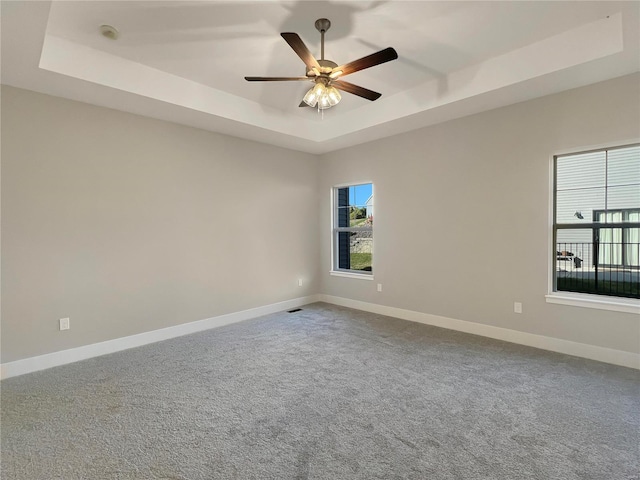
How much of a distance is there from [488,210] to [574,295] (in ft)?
4.13

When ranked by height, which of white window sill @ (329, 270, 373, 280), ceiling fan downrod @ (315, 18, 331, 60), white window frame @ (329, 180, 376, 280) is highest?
ceiling fan downrod @ (315, 18, 331, 60)

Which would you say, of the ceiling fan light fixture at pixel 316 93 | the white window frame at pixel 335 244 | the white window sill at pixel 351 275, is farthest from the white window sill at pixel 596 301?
the ceiling fan light fixture at pixel 316 93

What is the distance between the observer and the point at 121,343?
12.0 ft

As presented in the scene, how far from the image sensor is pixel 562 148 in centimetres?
335

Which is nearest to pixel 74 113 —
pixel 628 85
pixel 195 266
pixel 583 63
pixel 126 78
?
pixel 126 78

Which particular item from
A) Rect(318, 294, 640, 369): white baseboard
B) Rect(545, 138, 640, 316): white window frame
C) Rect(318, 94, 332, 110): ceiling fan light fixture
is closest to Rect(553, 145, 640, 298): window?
Rect(545, 138, 640, 316): white window frame

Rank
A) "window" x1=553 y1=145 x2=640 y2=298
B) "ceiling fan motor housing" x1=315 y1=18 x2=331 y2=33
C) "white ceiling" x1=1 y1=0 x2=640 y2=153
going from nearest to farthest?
1. "white ceiling" x1=1 y1=0 x2=640 y2=153
2. "ceiling fan motor housing" x1=315 y1=18 x2=331 y2=33
3. "window" x1=553 y1=145 x2=640 y2=298

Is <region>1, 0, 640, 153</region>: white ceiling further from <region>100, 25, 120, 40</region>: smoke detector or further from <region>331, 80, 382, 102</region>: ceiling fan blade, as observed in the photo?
<region>331, 80, 382, 102</region>: ceiling fan blade

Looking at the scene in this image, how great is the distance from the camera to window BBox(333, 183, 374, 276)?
5391mm

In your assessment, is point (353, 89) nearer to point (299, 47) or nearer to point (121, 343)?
point (299, 47)

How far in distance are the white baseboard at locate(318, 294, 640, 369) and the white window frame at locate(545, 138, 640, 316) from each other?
0.41 meters

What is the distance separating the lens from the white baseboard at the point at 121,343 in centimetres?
307

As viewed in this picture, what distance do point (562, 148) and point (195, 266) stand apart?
4533 mm

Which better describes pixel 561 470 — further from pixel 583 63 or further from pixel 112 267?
pixel 112 267
